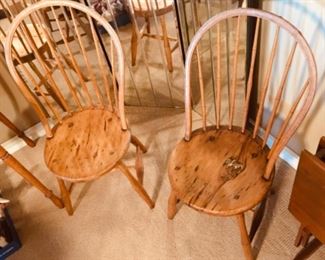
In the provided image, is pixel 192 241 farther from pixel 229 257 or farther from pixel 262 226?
pixel 262 226

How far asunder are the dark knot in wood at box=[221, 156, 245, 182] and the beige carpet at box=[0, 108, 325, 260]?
1.30ft

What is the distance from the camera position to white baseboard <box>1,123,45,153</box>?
184cm

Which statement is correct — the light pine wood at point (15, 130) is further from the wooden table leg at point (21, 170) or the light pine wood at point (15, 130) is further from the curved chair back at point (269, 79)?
the curved chair back at point (269, 79)

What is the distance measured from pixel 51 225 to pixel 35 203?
0.18 meters

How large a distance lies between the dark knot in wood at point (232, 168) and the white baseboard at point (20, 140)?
1.31m

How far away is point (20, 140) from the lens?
1857 mm

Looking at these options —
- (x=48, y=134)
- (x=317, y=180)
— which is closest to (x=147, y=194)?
(x=48, y=134)

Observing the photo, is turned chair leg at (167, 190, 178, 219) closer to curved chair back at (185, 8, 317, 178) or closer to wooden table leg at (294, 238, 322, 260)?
curved chair back at (185, 8, 317, 178)

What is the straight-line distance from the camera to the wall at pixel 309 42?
954 millimetres

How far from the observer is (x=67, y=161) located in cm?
121

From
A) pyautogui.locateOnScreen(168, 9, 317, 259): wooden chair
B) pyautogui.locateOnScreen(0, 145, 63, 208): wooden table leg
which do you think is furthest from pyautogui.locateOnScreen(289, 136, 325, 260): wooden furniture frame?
pyautogui.locateOnScreen(0, 145, 63, 208): wooden table leg

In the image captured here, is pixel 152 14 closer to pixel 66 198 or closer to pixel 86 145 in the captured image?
pixel 86 145

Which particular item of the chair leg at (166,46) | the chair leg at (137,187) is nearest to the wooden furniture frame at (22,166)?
the chair leg at (137,187)

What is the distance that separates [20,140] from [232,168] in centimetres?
137
